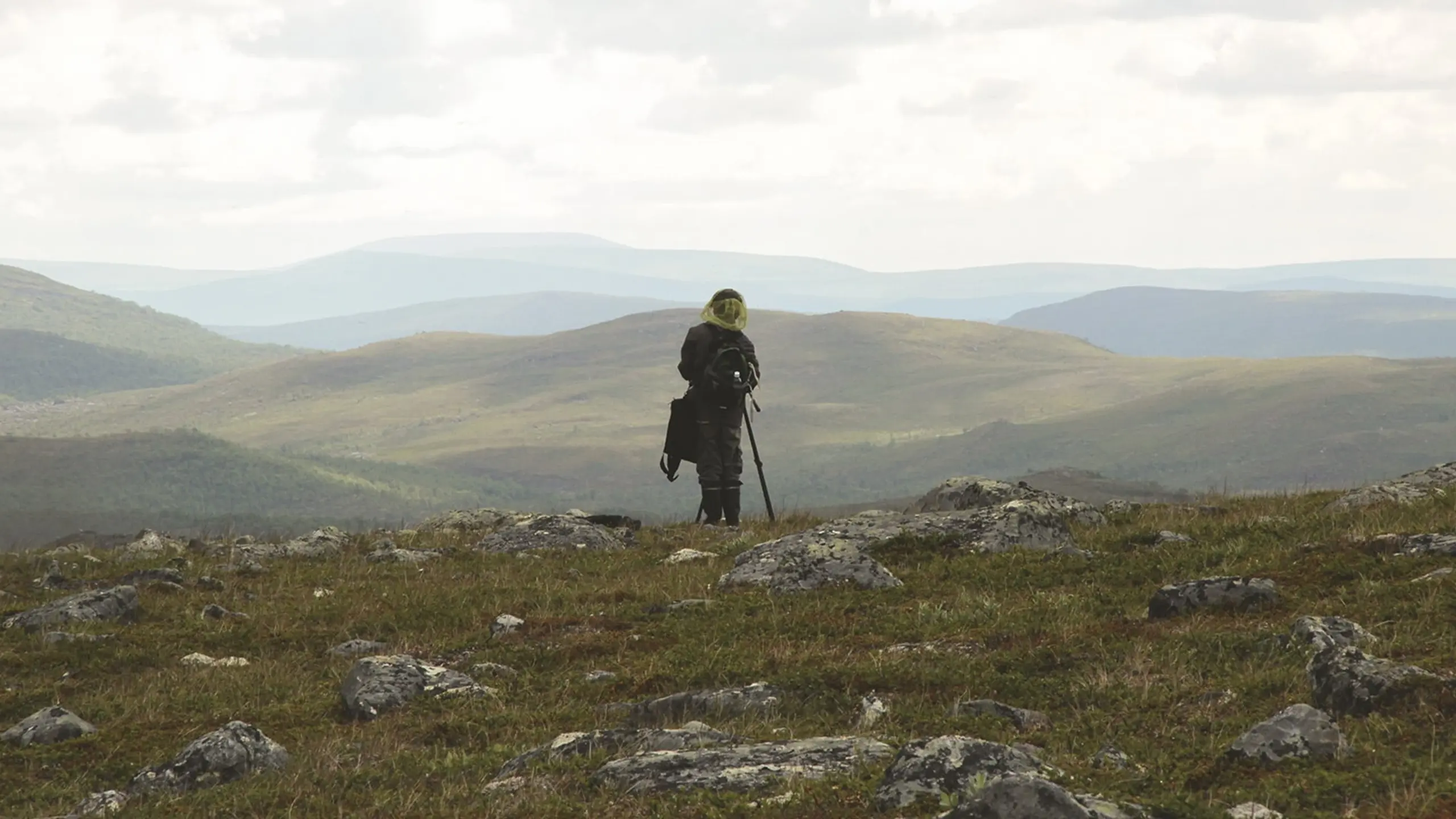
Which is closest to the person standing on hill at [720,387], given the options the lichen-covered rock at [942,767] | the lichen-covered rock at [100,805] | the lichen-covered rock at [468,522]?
the lichen-covered rock at [468,522]

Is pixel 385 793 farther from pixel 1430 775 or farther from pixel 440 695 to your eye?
pixel 1430 775

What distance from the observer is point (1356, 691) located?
898 centimetres

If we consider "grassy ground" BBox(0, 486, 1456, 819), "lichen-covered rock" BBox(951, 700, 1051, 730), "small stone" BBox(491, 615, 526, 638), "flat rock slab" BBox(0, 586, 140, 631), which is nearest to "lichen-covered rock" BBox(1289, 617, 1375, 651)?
"grassy ground" BBox(0, 486, 1456, 819)

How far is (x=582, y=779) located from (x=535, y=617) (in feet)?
25.0

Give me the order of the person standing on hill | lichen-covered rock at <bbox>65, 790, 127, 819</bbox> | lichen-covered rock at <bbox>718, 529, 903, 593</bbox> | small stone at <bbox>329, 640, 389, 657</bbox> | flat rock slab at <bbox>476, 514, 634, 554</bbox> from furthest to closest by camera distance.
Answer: the person standing on hill < flat rock slab at <bbox>476, 514, 634, 554</bbox> < lichen-covered rock at <bbox>718, 529, 903, 593</bbox> < small stone at <bbox>329, 640, 389, 657</bbox> < lichen-covered rock at <bbox>65, 790, 127, 819</bbox>

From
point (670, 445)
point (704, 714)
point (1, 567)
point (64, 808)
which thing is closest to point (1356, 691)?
point (704, 714)

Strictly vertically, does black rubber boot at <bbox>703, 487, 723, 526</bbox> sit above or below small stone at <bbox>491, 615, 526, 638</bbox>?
below

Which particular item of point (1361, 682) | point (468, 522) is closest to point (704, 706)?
point (1361, 682)

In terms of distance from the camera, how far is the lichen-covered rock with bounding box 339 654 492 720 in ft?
39.6

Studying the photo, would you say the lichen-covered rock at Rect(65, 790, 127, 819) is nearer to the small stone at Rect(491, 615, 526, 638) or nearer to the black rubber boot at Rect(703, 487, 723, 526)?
the small stone at Rect(491, 615, 526, 638)

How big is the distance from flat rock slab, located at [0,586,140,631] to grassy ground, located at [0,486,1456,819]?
0.31m

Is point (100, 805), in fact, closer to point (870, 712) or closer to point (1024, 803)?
point (870, 712)

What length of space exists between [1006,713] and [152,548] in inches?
764

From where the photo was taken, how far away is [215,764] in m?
9.79
